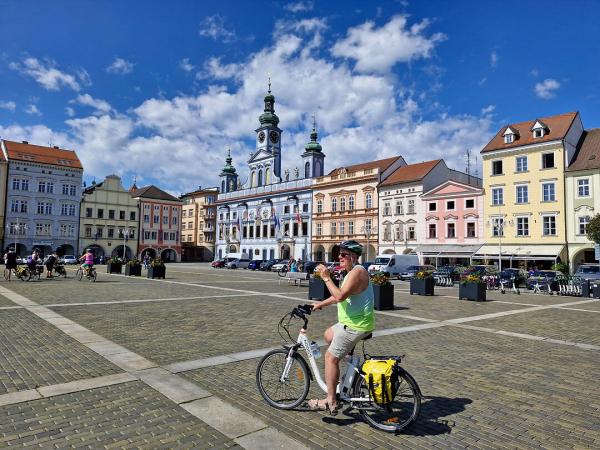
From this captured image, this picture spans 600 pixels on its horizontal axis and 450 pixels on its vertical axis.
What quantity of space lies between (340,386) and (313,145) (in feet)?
204

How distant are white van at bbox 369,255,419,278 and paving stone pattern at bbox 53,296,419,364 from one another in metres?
23.2

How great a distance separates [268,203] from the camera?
6794cm

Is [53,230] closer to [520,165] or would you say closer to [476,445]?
[520,165]

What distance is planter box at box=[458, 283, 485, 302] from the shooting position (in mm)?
17703

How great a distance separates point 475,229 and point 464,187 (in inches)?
177

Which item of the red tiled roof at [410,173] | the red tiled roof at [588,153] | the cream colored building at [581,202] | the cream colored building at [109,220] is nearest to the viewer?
the cream colored building at [581,202]

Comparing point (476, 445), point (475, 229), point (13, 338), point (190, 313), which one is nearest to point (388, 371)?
point (476, 445)

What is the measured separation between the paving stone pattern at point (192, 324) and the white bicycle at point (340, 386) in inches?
96.2

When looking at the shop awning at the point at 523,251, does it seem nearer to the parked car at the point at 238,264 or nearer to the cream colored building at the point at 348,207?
the cream colored building at the point at 348,207

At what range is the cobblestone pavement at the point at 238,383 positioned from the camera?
419 cm

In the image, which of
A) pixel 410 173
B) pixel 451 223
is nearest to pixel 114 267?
pixel 451 223

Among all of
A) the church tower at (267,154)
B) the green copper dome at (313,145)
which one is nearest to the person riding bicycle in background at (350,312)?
the green copper dome at (313,145)

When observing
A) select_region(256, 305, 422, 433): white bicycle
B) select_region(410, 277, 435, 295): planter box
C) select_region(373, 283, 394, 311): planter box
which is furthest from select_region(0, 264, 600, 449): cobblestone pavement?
select_region(410, 277, 435, 295): planter box

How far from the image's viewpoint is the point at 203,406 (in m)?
4.88
